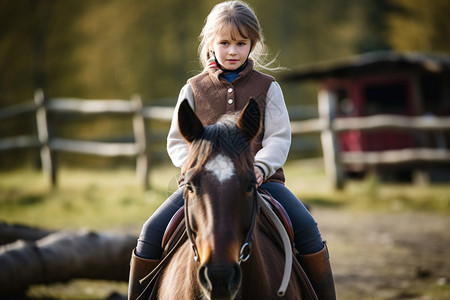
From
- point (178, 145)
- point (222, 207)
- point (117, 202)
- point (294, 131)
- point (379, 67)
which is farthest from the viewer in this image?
point (379, 67)

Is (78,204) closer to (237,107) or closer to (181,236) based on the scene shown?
(181,236)

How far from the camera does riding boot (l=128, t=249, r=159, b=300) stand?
2737 millimetres

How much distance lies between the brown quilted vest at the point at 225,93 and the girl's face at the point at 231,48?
0.06 metres

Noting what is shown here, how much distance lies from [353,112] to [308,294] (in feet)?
45.3

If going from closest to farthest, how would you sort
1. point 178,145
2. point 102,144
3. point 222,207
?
point 222,207, point 178,145, point 102,144

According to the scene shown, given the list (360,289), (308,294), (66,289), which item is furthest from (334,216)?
(308,294)

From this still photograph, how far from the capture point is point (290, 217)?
270 centimetres

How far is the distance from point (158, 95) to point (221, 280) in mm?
23941

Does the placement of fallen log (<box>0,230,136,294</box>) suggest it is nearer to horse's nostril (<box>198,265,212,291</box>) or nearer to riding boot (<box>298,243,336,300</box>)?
riding boot (<box>298,243,336,300</box>)

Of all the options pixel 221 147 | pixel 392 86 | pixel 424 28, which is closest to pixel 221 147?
pixel 221 147

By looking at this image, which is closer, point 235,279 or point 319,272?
point 235,279

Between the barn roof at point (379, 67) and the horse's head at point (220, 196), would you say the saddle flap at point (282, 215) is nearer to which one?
the horse's head at point (220, 196)

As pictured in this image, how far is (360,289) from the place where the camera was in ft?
16.8

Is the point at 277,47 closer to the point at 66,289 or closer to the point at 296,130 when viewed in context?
the point at 296,130
